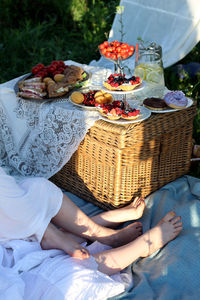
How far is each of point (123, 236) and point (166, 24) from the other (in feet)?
7.05

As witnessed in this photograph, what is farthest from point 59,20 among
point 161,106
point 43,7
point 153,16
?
point 161,106

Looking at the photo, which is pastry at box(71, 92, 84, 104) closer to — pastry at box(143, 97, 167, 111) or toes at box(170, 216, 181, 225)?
pastry at box(143, 97, 167, 111)

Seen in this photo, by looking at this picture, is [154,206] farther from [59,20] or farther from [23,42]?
[59,20]

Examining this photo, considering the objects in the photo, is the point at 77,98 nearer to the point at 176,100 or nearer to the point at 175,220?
the point at 176,100

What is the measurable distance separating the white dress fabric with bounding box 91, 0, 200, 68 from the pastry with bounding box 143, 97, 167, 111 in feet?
3.83

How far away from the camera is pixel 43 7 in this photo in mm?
5332

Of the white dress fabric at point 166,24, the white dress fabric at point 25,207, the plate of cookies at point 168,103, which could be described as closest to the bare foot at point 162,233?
the white dress fabric at point 25,207

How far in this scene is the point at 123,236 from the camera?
198 cm

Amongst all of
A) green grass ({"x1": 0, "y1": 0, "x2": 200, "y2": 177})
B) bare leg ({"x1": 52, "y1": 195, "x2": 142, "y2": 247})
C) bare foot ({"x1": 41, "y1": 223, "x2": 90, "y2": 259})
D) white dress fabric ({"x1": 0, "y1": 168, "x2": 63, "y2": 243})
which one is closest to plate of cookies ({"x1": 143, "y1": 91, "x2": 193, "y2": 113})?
bare leg ({"x1": 52, "y1": 195, "x2": 142, "y2": 247})

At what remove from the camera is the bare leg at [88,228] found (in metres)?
1.89

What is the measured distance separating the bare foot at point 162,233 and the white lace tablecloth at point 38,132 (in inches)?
23.9

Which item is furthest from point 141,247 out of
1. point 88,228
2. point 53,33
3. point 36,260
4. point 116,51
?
point 53,33

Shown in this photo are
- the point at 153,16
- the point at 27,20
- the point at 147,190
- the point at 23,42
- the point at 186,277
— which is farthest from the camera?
the point at 27,20

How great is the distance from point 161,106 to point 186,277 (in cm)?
88
